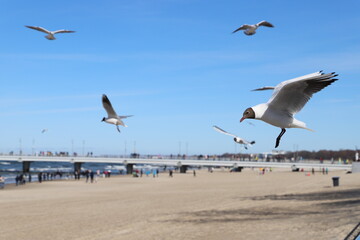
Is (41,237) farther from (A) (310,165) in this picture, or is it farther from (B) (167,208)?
(A) (310,165)

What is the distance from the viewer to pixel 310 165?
85.3 meters

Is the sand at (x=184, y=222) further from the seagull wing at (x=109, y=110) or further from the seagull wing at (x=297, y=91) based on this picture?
the seagull wing at (x=297, y=91)

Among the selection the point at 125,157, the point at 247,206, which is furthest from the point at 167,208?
the point at 125,157

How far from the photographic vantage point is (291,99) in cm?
375

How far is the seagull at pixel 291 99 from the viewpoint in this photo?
3.48 meters

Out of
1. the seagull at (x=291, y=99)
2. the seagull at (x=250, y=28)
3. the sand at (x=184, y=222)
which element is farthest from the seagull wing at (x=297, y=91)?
the sand at (x=184, y=222)

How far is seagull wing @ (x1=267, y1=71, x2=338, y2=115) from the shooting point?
3.61m

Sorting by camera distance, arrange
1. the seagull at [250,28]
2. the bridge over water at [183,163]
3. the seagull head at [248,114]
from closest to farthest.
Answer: the seagull head at [248,114] → the seagull at [250,28] → the bridge over water at [183,163]

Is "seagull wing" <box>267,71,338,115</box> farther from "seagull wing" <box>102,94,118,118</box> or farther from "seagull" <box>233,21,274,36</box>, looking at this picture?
"seagull wing" <box>102,94,118,118</box>

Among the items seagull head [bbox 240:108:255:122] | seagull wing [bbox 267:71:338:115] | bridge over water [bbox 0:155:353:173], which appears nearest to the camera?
seagull head [bbox 240:108:255:122]

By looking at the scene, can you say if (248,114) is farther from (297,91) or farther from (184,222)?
(184,222)

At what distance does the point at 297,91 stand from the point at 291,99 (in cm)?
8

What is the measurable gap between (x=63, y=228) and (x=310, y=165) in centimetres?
7254

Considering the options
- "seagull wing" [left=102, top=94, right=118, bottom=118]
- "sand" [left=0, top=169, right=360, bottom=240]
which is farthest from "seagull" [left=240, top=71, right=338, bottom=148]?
"sand" [left=0, top=169, right=360, bottom=240]
